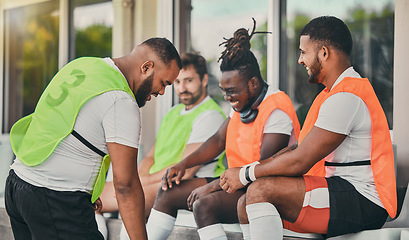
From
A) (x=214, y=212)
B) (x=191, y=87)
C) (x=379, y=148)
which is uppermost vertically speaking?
(x=191, y=87)

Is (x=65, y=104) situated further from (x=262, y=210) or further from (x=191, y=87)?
(x=191, y=87)

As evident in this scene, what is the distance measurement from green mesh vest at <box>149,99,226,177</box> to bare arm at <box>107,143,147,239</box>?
1.79 metres

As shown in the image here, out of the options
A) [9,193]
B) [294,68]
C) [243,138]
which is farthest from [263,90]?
A: [9,193]

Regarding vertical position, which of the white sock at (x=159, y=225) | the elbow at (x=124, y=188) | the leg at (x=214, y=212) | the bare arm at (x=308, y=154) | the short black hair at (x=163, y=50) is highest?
the short black hair at (x=163, y=50)

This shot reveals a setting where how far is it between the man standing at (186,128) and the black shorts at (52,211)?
151cm

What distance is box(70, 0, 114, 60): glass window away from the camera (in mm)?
5090

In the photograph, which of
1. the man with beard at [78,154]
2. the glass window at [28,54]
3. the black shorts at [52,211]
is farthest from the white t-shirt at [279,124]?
the glass window at [28,54]

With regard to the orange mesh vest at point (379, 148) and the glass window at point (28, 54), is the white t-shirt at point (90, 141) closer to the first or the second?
the orange mesh vest at point (379, 148)

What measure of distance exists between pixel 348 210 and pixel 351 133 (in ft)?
1.09

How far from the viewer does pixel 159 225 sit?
115 inches

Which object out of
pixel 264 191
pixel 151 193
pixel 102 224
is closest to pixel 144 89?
pixel 264 191

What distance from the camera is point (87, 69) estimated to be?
1933mm

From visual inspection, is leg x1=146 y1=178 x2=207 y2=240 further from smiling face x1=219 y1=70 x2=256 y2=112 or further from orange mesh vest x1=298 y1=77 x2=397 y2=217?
orange mesh vest x1=298 y1=77 x2=397 y2=217

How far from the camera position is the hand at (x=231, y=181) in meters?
2.48
